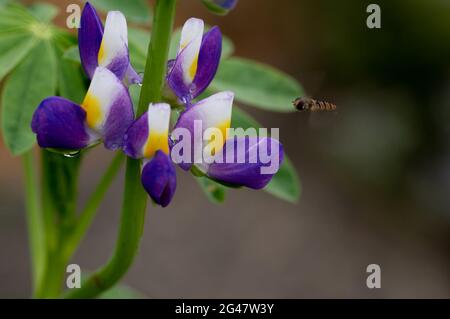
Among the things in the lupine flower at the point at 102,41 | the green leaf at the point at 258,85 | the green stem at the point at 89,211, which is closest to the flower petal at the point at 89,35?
the lupine flower at the point at 102,41

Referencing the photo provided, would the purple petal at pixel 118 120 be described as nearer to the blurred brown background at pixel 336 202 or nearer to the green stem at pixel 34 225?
the green stem at pixel 34 225

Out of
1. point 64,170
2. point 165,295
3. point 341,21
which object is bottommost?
point 64,170

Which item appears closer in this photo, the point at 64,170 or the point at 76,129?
the point at 76,129

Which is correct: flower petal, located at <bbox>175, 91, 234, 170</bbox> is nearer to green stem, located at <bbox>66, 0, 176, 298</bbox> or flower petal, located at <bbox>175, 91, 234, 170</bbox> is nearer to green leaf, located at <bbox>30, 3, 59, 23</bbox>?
green stem, located at <bbox>66, 0, 176, 298</bbox>
